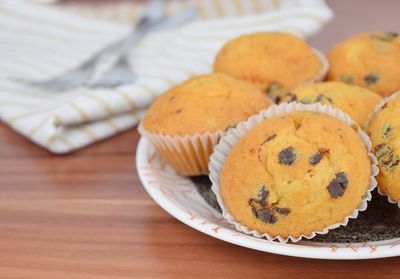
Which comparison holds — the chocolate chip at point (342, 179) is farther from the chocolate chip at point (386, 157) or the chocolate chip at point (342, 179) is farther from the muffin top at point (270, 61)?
the muffin top at point (270, 61)

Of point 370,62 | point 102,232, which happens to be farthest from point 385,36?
point 102,232

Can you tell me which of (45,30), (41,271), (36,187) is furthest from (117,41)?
(41,271)

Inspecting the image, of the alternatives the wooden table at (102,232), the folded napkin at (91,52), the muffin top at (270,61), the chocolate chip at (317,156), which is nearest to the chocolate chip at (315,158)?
the chocolate chip at (317,156)

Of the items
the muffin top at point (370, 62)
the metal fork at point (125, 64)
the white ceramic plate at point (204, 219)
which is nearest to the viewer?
the white ceramic plate at point (204, 219)

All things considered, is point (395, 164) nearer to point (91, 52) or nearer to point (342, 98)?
point (342, 98)

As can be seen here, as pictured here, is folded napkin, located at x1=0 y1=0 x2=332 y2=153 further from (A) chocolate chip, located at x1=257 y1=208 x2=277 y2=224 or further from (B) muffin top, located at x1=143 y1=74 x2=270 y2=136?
(A) chocolate chip, located at x1=257 y1=208 x2=277 y2=224

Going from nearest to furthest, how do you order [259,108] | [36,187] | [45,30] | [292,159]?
[292,159] < [259,108] < [36,187] < [45,30]

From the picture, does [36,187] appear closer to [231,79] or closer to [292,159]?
[231,79]
